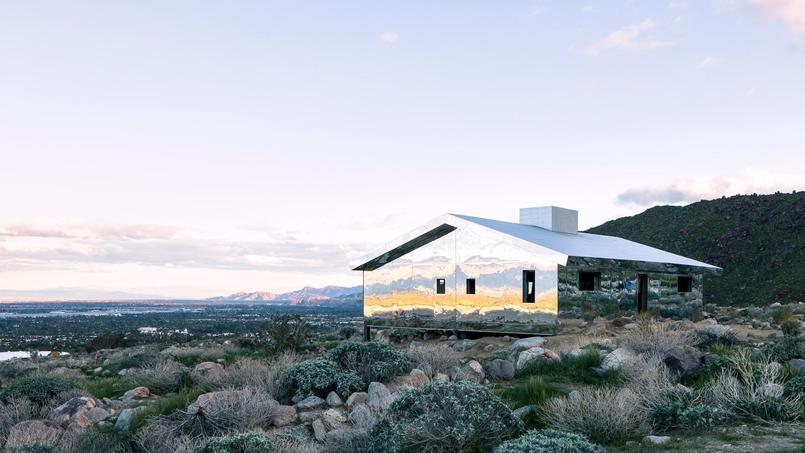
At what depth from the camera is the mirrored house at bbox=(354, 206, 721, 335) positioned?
70.3 ft

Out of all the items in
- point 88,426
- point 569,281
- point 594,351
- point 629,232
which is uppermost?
point 629,232

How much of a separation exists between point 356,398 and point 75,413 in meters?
4.70

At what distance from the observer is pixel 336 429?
10297mm

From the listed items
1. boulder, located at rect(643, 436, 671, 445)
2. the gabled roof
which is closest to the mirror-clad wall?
the gabled roof

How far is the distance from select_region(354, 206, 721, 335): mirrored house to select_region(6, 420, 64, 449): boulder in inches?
548

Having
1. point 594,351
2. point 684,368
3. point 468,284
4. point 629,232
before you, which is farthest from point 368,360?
point 629,232

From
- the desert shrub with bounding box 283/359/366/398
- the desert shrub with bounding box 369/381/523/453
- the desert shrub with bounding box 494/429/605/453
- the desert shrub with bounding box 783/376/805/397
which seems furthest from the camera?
the desert shrub with bounding box 283/359/366/398

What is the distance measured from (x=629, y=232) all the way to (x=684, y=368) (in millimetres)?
67360

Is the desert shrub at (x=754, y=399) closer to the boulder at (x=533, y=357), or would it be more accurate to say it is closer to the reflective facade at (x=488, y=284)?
the boulder at (x=533, y=357)

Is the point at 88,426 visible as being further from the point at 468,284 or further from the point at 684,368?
the point at 468,284

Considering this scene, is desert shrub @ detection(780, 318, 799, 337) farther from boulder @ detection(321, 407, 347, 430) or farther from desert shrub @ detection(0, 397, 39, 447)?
desert shrub @ detection(0, 397, 39, 447)

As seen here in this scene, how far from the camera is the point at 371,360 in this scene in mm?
14445

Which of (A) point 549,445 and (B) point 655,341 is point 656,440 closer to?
(A) point 549,445

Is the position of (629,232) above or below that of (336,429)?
above
